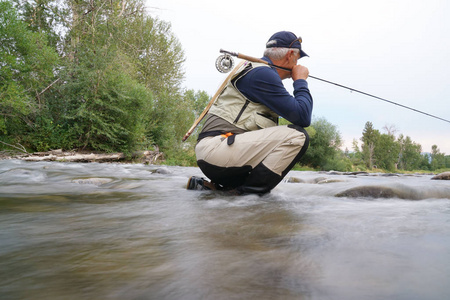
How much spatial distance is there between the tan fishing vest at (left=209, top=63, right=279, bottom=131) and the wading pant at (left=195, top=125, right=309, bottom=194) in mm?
157

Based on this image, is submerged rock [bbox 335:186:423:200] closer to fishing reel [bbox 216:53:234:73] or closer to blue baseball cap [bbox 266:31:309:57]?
blue baseball cap [bbox 266:31:309:57]

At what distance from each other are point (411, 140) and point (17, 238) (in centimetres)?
9654

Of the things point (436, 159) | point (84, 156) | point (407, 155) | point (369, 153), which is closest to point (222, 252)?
point (84, 156)

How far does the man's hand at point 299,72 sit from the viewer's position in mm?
3258

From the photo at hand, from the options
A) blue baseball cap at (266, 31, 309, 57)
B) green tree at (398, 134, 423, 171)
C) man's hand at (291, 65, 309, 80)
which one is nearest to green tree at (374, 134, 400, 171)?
green tree at (398, 134, 423, 171)

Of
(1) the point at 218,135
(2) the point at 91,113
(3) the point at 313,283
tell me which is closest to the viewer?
(3) the point at 313,283

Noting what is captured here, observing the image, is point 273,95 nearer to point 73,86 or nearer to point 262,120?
point 262,120

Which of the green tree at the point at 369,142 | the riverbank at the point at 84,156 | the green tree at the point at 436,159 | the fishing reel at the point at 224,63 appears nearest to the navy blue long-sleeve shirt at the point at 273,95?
the fishing reel at the point at 224,63

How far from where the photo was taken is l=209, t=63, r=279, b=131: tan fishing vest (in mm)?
3037

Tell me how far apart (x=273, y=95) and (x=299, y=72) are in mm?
624

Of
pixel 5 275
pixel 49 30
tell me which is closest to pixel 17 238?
pixel 5 275

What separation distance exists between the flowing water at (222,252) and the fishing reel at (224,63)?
1.71 meters

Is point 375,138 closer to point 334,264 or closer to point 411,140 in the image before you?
point 411,140

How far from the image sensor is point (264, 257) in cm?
119
